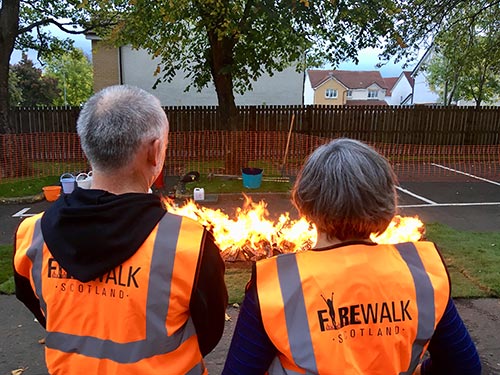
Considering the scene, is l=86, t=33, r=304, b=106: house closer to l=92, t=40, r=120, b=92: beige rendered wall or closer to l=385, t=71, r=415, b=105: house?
l=92, t=40, r=120, b=92: beige rendered wall

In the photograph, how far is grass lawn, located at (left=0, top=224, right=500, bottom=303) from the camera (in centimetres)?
477

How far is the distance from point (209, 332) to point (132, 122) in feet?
2.54

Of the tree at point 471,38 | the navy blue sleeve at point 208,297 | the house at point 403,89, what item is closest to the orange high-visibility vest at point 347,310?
the navy blue sleeve at point 208,297

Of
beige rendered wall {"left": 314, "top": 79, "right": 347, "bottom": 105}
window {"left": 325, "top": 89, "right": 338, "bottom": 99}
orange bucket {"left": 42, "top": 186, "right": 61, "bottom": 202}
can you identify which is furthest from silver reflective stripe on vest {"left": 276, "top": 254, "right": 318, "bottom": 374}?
window {"left": 325, "top": 89, "right": 338, "bottom": 99}

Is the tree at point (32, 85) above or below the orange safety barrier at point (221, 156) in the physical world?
above

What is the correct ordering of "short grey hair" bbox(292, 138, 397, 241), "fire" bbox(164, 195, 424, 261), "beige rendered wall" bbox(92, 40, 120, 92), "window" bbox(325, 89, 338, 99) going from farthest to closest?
"window" bbox(325, 89, 338, 99) < "beige rendered wall" bbox(92, 40, 120, 92) < "fire" bbox(164, 195, 424, 261) < "short grey hair" bbox(292, 138, 397, 241)

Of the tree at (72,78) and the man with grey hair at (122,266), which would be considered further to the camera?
the tree at (72,78)

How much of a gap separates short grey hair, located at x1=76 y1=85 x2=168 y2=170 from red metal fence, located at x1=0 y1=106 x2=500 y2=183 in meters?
10.4

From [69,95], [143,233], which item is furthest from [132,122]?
[69,95]

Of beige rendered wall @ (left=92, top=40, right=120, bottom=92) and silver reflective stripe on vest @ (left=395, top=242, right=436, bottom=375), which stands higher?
beige rendered wall @ (left=92, top=40, right=120, bottom=92)

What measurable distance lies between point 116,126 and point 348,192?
79cm

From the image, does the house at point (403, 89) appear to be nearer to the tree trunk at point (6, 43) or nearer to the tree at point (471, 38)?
the tree at point (471, 38)

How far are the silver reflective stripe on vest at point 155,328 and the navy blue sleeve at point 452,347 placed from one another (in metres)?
0.85

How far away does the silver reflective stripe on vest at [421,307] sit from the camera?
4.24ft
